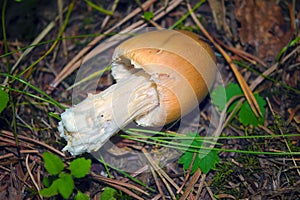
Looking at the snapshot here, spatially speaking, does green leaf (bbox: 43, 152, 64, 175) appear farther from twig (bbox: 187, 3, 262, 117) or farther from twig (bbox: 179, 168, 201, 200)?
twig (bbox: 187, 3, 262, 117)

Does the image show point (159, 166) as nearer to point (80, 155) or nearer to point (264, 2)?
point (80, 155)

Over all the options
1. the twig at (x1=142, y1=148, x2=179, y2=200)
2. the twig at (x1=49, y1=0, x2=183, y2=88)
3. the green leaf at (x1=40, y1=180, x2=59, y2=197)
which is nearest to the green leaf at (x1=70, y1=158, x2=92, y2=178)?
the green leaf at (x1=40, y1=180, x2=59, y2=197)

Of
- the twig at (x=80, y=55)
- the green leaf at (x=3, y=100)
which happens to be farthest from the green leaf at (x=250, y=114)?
the green leaf at (x=3, y=100)

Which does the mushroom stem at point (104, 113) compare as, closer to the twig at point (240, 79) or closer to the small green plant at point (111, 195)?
the small green plant at point (111, 195)

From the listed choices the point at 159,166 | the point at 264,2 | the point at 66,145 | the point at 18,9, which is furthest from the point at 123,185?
the point at 264,2

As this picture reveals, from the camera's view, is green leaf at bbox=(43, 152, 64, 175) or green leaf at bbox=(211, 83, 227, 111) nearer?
green leaf at bbox=(43, 152, 64, 175)

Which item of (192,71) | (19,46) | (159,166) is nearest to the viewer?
(192,71)
